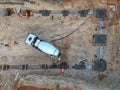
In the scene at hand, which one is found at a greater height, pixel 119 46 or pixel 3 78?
pixel 119 46

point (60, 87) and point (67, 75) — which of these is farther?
point (67, 75)

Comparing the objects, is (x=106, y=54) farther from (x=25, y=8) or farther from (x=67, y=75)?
(x=25, y=8)

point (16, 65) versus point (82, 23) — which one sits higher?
point (82, 23)

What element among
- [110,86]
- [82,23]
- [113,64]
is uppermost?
[82,23]

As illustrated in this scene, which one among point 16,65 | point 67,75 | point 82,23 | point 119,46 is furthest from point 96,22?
point 16,65

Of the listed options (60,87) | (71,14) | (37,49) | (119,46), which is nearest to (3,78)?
(37,49)

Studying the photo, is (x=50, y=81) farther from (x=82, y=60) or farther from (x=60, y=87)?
(x=82, y=60)

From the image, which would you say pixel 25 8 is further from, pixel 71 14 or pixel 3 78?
pixel 3 78

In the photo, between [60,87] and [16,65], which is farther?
[16,65]
